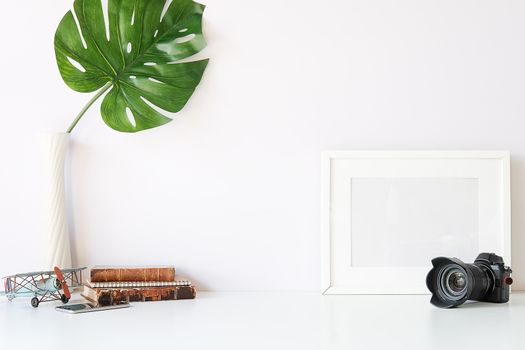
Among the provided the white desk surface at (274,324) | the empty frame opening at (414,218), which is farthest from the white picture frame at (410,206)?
the white desk surface at (274,324)

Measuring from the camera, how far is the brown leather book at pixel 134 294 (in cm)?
162

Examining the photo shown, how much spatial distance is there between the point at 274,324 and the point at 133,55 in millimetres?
761

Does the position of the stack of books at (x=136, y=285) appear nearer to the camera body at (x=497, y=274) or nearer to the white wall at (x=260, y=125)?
the white wall at (x=260, y=125)

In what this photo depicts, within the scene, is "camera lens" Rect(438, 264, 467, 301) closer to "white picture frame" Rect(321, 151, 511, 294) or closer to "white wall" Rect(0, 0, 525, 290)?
"white picture frame" Rect(321, 151, 511, 294)

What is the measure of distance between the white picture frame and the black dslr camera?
0.14 metres

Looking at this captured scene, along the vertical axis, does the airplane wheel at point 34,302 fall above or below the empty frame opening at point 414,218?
below

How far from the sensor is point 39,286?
1.64 meters

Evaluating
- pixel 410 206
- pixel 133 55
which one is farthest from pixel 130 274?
pixel 410 206

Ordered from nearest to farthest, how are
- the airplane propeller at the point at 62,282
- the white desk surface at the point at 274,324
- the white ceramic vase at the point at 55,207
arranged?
1. the white desk surface at the point at 274,324
2. the airplane propeller at the point at 62,282
3. the white ceramic vase at the point at 55,207

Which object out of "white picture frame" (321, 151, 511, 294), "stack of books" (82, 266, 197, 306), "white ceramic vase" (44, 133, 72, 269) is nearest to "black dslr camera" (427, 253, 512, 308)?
"white picture frame" (321, 151, 511, 294)

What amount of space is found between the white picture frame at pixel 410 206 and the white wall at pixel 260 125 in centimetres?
6

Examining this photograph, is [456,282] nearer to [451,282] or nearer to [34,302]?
[451,282]

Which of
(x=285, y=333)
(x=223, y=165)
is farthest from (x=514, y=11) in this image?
(x=285, y=333)

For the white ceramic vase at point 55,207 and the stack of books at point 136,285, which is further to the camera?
the white ceramic vase at point 55,207
